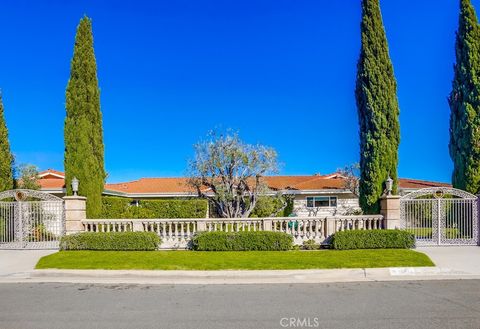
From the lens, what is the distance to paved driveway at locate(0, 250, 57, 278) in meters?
11.1

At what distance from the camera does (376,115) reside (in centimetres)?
1734

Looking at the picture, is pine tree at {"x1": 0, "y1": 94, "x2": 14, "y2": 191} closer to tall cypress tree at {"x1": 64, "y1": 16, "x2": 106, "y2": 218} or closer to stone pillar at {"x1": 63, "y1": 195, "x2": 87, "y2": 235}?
tall cypress tree at {"x1": 64, "y1": 16, "x2": 106, "y2": 218}

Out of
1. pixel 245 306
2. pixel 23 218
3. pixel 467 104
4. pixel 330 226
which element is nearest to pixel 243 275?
pixel 245 306

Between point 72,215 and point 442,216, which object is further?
point 442,216

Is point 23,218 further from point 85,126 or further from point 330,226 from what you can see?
point 330,226

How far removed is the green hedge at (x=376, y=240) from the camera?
1363cm

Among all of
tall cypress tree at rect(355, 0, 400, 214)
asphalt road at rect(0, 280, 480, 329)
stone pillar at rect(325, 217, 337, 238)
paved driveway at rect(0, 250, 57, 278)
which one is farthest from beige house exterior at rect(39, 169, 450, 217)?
asphalt road at rect(0, 280, 480, 329)

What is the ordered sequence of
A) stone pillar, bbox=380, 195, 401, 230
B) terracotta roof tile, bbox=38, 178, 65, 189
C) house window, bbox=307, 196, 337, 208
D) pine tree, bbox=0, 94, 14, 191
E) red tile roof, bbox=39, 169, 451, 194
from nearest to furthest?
stone pillar, bbox=380, 195, 401, 230, pine tree, bbox=0, 94, 14, 191, terracotta roof tile, bbox=38, 178, 65, 189, red tile roof, bbox=39, 169, 451, 194, house window, bbox=307, 196, 337, 208

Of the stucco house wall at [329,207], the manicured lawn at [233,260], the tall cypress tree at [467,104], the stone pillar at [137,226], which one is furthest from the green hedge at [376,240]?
the stucco house wall at [329,207]

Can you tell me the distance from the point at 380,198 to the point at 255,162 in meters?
7.29

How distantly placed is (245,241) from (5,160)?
1169 cm

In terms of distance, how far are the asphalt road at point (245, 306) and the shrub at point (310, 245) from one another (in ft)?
16.1

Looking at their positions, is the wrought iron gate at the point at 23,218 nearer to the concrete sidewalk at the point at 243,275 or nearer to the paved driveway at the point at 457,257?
the concrete sidewalk at the point at 243,275

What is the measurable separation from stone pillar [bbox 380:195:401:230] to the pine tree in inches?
639
